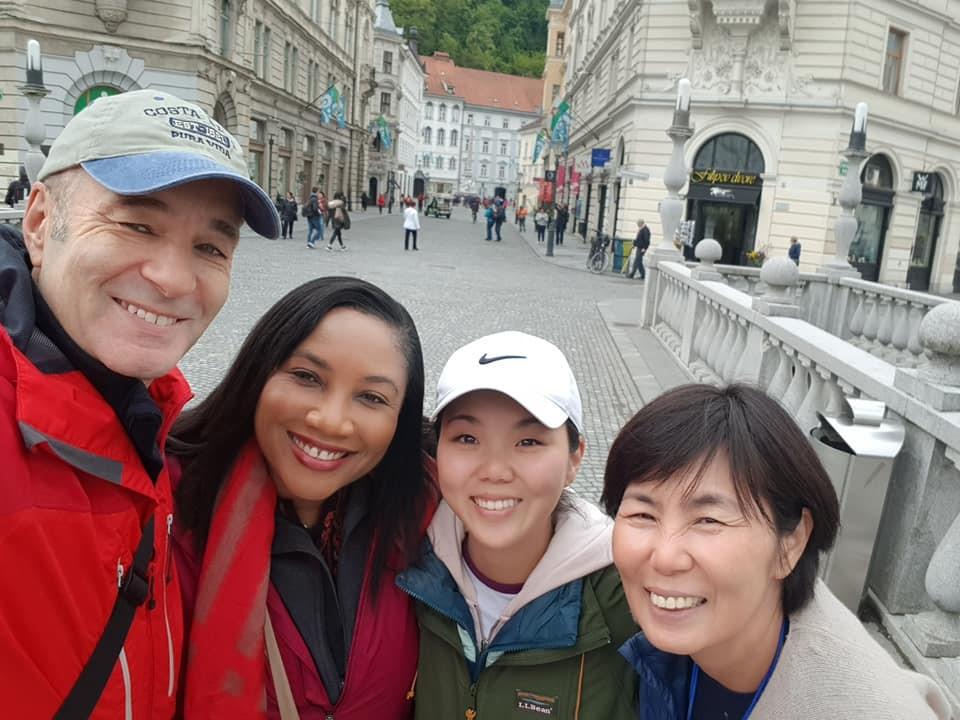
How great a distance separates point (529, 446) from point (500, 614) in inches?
18.4

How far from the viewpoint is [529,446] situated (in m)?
1.97

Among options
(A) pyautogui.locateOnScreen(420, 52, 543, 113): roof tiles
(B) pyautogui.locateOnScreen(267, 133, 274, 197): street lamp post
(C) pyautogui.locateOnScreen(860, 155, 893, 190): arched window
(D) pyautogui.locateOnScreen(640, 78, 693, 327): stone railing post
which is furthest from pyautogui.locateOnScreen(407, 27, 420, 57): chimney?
(D) pyautogui.locateOnScreen(640, 78, 693, 327): stone railing post

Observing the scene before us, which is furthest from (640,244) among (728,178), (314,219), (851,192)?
(314,219)

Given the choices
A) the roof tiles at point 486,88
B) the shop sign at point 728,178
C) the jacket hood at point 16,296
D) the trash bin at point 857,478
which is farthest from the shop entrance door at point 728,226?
the roof tiles at point 486,88

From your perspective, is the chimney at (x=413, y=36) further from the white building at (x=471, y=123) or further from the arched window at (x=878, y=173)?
the arched window at (x=878, y=173)

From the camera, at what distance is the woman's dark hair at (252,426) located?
2004mm

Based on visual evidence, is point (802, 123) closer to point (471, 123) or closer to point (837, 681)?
point (837, 681)

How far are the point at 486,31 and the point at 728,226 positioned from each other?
326 feet

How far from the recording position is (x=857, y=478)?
3156mm

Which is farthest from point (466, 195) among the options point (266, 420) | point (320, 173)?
point (266, 420)

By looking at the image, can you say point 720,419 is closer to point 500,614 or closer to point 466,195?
point 500,614

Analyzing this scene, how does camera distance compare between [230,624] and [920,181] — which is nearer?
[230,624]

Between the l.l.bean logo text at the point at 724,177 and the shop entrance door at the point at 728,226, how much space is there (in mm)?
778

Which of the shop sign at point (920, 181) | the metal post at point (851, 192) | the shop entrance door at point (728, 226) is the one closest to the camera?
the metal post at point (851, 192)
